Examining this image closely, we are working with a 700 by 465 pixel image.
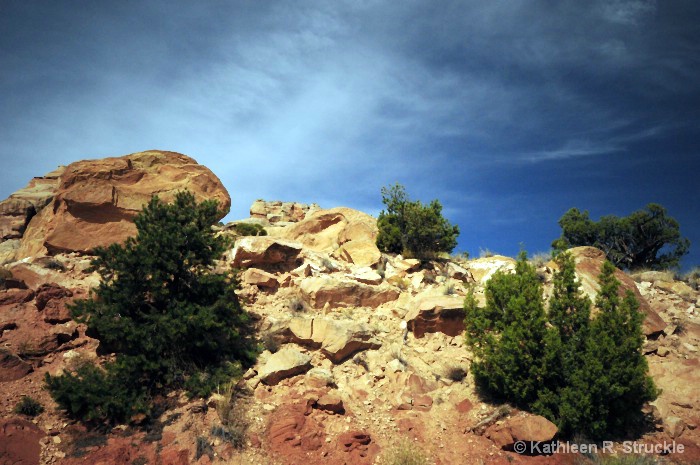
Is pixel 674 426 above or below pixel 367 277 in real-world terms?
below

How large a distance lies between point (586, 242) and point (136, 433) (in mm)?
32159

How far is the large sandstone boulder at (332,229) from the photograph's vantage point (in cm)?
2084

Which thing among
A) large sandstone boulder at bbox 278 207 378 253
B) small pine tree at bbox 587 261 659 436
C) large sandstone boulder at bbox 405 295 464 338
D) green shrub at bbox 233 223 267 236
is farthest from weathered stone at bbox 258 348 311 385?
green shrub at bbox 233 223 267 236

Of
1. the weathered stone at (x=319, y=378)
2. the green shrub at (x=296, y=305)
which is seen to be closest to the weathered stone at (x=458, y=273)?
the green shrub at (x=296, y=305)

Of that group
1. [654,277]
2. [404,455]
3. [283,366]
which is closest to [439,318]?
[404,455]

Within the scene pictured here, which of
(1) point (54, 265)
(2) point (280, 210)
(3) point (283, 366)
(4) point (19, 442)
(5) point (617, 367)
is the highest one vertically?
(2) point (280, 210)

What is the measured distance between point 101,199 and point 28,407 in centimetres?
1067

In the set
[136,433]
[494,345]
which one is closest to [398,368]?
[494,345]

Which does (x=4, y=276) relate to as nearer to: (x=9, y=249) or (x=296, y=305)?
(x=9, y=249)

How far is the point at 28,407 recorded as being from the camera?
28.0ft

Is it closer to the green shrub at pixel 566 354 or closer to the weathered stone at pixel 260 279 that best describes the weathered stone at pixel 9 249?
the weathered stone at pixel 260 279

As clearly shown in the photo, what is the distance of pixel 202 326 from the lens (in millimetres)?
10617

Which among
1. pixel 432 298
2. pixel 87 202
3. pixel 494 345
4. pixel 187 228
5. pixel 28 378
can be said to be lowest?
pixel 28 378

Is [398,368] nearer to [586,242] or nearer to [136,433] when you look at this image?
[136,433]
